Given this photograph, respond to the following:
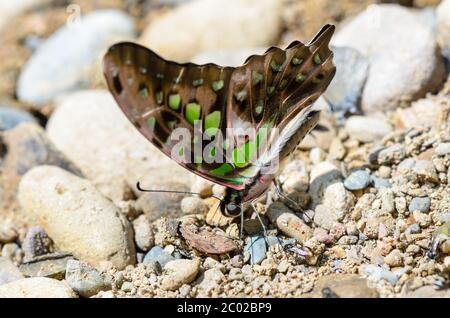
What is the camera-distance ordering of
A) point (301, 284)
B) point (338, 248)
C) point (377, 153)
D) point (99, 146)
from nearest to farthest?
point (301, 284)
point (338, 248)
point (377, 153)
point (99, 146)

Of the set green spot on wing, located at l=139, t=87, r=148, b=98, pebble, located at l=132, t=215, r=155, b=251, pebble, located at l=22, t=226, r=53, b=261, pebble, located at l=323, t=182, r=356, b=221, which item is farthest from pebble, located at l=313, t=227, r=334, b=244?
pebble, located at l=22, t=226, r=53, b=261

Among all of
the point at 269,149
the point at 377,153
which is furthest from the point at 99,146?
the point at 377,153

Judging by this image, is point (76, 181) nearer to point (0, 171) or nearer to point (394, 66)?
point (0, 171)

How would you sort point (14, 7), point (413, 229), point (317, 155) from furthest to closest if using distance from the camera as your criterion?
point (14, 7)
point (317, 155)
point (413, 229)

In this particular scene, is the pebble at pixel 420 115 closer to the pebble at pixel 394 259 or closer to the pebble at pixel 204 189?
the pebble at pixel 394 259

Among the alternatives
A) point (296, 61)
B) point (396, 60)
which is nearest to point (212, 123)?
point (296, 61)

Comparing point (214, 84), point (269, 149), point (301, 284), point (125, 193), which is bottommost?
point (301, 284)

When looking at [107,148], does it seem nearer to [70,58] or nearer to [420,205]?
[70,58]
